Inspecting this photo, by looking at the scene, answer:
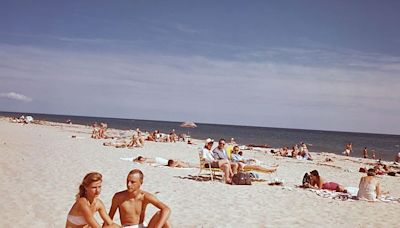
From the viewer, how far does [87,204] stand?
3859 millimetres

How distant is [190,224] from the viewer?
6.09m

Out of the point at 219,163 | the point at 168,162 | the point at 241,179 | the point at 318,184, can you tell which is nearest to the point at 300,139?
the point at 168,162

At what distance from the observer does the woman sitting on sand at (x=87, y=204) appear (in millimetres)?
3830

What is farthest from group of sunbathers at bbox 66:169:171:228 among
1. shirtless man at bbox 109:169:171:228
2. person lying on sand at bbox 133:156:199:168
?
person lying on sand at bbox 133:156:199:168

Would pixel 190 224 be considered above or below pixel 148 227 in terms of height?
below

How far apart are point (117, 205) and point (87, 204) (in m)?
0.49

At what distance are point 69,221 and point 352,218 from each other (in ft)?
17.6

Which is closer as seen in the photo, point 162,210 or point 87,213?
point 87,213

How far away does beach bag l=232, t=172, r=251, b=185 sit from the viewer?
10.2 m

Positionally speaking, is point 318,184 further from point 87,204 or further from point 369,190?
point 87,204

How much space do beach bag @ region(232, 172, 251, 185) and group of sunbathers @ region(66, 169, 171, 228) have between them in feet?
19.8

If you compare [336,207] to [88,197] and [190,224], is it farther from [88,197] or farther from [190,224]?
[88,197]

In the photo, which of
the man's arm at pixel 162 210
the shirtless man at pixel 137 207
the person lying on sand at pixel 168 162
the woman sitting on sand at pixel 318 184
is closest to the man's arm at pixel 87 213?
the shirtless man at pixel 137 207

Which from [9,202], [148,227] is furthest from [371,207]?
[9,202]
